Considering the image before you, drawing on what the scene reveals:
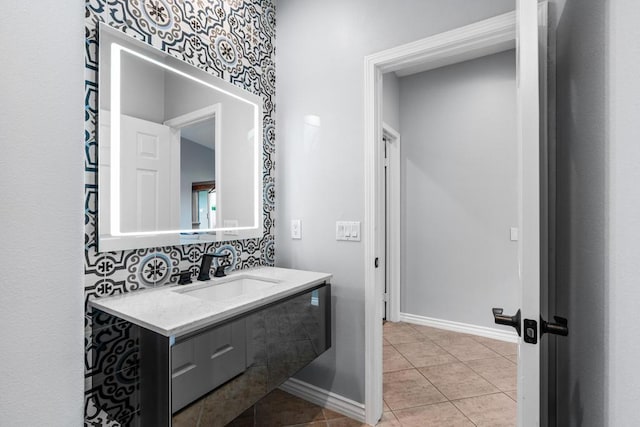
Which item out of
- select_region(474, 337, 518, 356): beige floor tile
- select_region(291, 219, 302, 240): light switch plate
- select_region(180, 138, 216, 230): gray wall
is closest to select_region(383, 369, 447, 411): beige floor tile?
select_region(474, 337, 518, 356): beige floor tile

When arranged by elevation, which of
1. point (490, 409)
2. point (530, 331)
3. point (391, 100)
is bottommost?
point (490, 409)

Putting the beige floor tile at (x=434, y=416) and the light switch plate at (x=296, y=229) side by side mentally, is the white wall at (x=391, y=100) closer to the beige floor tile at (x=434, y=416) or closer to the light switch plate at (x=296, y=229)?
the light switch plate at (x=296, y=229)

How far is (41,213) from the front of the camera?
1016 mm

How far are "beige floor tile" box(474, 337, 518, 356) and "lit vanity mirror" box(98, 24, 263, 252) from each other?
2343 millimetres

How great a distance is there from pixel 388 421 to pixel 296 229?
126 cm

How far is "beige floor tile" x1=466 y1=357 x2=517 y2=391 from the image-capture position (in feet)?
7.14

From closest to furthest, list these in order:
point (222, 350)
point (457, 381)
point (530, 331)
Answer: point (530, 331) < point (222, 350) < point (457, 381)

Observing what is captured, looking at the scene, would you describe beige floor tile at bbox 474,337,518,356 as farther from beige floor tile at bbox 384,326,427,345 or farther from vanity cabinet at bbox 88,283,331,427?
vanity cabinet at bbox 88,283,331,427

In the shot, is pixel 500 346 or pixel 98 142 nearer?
pixel 98 142

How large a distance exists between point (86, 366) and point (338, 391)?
1324 mm

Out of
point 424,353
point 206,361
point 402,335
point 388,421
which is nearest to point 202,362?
point 206,361

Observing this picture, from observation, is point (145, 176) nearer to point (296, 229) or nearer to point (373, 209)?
point (296, 229)

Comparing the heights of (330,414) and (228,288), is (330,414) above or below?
below

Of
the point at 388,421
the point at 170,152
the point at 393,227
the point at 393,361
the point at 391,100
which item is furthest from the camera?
the point at 393,227
